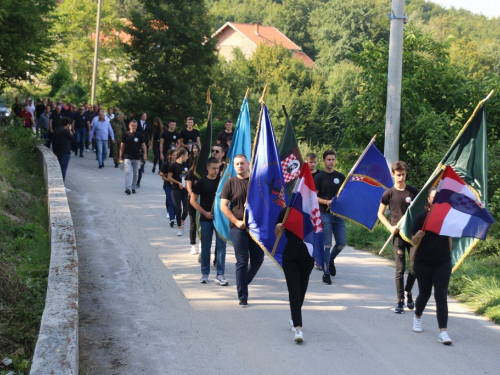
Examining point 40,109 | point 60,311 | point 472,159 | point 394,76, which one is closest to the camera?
point 60,311

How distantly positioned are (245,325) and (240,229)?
4.66ft

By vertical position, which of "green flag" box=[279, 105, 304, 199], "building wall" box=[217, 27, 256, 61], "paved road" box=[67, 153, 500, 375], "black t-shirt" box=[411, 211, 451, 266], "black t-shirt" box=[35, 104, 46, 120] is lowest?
"paved road" box=[67, 153, 500, 375]

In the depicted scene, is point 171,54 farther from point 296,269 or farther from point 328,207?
point 296,269

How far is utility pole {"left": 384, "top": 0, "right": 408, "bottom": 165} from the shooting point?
1328 centimetres

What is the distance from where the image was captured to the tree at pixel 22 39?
72.0ft

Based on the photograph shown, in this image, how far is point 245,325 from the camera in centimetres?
787

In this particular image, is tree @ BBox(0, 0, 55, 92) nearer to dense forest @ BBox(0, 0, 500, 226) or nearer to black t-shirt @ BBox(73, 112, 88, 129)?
dense forest @ BBox(0, 0, 500, 226)

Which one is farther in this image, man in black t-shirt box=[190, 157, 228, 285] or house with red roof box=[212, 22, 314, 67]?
house with red roof box=[212, 22, 314, 67]

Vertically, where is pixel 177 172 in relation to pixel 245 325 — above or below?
above

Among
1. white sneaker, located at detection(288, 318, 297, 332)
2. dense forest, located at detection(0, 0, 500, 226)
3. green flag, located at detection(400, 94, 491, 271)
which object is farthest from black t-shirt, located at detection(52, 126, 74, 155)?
green flag, located at detection(400, 94, 491, 271)

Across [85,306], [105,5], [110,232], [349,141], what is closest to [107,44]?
[105,5]

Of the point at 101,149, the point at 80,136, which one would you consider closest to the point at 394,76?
the point at 101,149

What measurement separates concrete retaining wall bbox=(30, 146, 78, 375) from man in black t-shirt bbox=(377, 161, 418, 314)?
12.6 ft

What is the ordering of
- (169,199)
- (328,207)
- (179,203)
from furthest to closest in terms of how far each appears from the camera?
(169,199)
(179,203)
(328,207)
